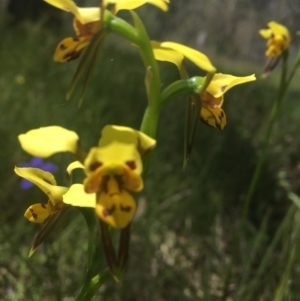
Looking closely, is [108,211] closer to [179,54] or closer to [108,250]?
[108,250]

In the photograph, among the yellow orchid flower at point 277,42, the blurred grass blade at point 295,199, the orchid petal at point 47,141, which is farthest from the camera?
the yellow orchid flower at point 277,42

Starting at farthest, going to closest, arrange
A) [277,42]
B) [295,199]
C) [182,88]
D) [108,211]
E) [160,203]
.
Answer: [160,203], [277,42], [295,199], [182,88], [108,211]

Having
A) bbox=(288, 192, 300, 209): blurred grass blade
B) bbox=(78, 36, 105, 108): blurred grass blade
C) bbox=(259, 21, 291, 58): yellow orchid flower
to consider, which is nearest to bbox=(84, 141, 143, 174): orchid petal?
bbox=(78, 36, 105, 108): blurred grass blade

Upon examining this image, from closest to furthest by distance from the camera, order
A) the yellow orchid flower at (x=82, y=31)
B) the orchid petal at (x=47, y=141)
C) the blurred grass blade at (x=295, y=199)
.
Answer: the orchid petal at (x=47, y=141)
the yellow orchid flower at (x=82, y=31)
the blurred grass blade at (x=295, y=199)

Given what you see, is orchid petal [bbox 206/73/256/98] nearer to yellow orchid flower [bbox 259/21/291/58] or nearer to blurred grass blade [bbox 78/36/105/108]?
blurred grass blade [bbox 78/36/105/108]

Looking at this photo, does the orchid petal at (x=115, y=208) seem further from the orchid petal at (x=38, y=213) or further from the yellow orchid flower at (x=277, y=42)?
the yellow orchid flower at (x=277, y=42)

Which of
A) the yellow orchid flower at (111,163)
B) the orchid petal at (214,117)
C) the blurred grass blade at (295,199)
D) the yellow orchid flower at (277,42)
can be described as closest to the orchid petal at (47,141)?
the yellow orchid flower at (111,163)

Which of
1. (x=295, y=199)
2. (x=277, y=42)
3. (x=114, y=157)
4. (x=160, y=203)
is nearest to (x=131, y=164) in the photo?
(x=114, y=157)
